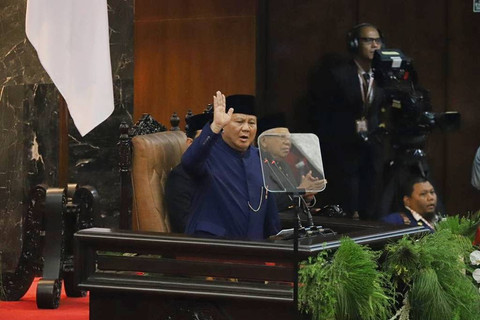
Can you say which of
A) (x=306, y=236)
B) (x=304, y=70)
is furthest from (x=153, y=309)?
(x=304, y=70)

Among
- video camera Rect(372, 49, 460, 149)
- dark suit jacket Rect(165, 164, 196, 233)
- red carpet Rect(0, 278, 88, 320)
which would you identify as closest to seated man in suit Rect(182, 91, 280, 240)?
dark suit jacket Rect(165, 164, 196, 233)

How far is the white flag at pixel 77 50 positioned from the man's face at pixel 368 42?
3517mm

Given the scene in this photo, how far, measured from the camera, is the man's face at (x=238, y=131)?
5.66 m

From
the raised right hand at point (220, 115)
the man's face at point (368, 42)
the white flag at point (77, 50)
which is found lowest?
the raised right hand at point (220, 115)

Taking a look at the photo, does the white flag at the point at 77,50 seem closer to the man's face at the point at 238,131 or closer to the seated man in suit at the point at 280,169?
the seated man in suit at the point at 280,169

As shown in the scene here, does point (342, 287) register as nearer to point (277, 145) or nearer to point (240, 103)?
point (277, 145)

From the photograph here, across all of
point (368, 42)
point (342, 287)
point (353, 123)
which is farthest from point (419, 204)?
point (342, 287)

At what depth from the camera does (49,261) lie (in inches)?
277

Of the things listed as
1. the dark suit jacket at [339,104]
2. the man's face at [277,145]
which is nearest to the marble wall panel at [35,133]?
the dark suit jacket at [339,104]

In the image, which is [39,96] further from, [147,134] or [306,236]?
[306,236]

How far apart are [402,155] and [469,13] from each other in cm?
163

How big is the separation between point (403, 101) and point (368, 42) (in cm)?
55

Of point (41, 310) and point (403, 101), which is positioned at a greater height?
point (403, 101)

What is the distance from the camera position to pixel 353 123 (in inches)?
321
